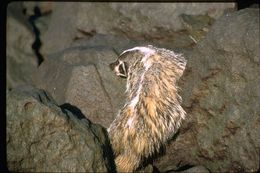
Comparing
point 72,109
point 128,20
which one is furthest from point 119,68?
point 128,20

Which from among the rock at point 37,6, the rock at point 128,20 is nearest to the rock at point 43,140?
the rock at point 128,20

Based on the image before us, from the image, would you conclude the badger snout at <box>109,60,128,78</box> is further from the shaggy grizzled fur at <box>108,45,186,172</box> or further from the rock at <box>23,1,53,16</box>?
the rock at <box>23,1,53,16</box>

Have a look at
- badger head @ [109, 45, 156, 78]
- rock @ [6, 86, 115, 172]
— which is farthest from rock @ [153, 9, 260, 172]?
rock @ [6, 86, 115, 172]

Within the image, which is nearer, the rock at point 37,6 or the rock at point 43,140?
the rock at point 43,140

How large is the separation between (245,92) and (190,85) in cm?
84

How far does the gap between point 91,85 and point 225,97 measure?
2.13 meters

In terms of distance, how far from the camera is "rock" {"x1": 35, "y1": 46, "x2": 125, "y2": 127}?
6.94 metres

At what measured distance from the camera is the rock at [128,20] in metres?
7.80

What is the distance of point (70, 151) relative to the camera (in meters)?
5.66

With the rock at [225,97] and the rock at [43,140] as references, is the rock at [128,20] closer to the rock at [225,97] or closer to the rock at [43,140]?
the rock at [225,97]

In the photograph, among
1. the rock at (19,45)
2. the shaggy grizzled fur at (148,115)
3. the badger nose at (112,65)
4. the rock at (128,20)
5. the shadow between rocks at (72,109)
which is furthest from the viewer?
the rock at (19,45)

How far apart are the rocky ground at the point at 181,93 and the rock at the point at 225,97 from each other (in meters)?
0.01

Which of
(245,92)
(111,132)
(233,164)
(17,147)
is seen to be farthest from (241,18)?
(17,147)

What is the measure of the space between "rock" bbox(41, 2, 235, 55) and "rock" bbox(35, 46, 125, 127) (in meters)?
1.01
